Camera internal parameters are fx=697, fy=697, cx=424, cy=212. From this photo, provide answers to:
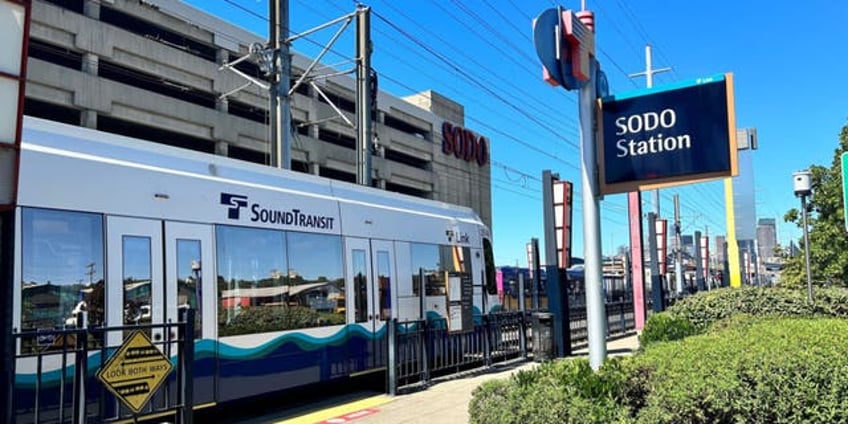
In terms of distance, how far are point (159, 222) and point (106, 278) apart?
904 millimetres

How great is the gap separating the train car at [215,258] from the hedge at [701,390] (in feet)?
11.7

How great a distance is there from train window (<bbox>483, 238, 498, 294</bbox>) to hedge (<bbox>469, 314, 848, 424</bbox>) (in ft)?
30.5

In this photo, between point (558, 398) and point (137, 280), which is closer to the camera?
point (558, 398)

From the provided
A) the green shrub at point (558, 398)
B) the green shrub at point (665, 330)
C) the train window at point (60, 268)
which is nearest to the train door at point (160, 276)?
the train window at point (60, 268)

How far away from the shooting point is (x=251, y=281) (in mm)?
8609

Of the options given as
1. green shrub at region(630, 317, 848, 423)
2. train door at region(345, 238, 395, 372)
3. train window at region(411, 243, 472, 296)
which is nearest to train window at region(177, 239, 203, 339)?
train door at region(345, 238, 395, 372)

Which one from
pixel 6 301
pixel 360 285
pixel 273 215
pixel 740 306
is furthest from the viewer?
pixel 360 285

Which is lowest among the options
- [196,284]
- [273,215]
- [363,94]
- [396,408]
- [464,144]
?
[396,408]

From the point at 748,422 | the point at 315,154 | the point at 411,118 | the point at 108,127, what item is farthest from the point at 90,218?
the point at 411,118

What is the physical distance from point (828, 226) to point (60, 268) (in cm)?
2197

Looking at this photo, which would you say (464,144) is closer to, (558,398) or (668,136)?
(668,136)

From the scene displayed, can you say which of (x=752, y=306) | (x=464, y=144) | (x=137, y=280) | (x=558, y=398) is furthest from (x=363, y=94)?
(x=464, y=144)

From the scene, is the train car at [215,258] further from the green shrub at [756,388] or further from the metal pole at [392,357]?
the green shrub at [756,388]

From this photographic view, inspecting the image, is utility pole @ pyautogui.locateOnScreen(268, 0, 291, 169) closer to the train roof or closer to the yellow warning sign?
the train roof
